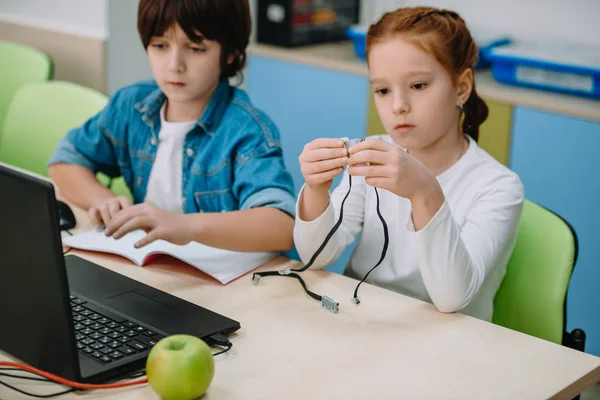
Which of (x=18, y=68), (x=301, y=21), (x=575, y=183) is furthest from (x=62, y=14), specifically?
(x=575, y=183)

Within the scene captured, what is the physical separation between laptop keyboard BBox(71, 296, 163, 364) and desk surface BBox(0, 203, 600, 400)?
74 mm

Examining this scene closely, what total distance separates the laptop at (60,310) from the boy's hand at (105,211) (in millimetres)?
263

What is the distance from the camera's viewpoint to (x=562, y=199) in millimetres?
2605

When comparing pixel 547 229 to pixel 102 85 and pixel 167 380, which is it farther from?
pixel 102 85

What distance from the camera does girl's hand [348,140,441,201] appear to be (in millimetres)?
1288

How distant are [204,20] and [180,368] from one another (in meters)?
0.88

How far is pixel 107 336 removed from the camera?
3.98ft

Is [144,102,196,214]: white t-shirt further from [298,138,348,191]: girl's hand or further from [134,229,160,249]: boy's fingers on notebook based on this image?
[298,138,348,191]: girl's hand

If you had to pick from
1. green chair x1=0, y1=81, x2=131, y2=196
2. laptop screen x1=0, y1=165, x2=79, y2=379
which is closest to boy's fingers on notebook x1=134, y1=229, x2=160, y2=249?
laptop screen x1=0, y1=165, x2=79, y2=379

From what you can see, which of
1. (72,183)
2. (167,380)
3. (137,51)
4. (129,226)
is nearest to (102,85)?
(137,51)

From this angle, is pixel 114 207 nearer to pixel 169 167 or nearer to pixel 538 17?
pixel 169 167

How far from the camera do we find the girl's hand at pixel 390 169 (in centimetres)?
129

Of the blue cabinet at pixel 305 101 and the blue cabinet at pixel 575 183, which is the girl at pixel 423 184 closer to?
the blue cabinet at pixel 575 183

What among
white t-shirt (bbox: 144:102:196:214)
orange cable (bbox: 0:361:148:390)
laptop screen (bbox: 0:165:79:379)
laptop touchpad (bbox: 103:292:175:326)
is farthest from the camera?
white t-shirt (bbox: 144:102:196:214)
